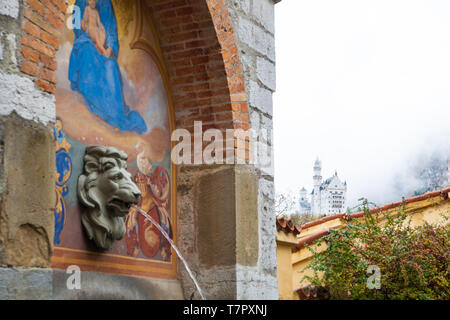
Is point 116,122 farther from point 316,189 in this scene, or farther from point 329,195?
point 316,189

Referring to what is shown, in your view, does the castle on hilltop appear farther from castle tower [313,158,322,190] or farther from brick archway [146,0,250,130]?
brick archway [146,0,250,130]

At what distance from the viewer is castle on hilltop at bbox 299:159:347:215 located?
4370 inches

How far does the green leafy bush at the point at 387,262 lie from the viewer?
6262 mm

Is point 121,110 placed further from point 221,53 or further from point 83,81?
point 221,53

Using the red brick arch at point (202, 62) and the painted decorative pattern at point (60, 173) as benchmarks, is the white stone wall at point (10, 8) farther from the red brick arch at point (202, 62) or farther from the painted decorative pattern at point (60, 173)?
the red brick arch at point (202, 62)

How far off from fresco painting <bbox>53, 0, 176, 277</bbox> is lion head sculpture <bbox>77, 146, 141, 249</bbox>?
53mm

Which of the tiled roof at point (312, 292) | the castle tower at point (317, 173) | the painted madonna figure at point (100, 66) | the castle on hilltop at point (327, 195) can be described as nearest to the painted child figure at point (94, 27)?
the painted madonna figure at point (100, 66)

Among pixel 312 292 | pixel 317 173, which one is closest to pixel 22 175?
pixel 312 292

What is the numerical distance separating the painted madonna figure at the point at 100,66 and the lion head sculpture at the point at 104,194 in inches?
13.3

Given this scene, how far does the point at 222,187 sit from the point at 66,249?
4.26ft

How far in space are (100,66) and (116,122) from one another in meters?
0.37

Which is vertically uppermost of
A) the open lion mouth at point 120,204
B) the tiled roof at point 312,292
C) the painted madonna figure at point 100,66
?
the painted madonna figure at point 100,66
